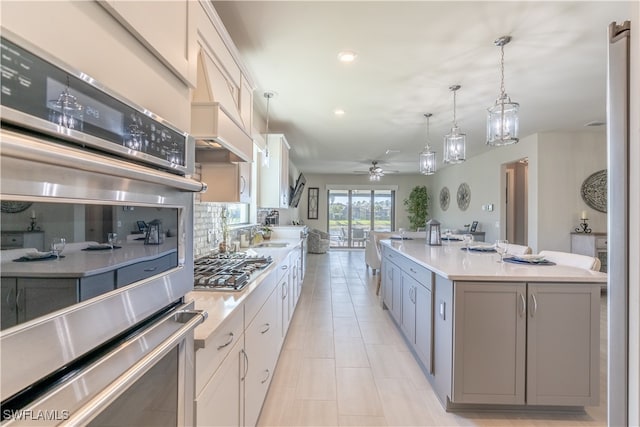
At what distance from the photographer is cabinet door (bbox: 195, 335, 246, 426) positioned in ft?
3.20

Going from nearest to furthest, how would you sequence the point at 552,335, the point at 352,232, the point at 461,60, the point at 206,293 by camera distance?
the point at 206,293, the point at 552,335, the point at 461,60, the point at 352,232

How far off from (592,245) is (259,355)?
216 inches

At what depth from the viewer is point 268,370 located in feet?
6.59

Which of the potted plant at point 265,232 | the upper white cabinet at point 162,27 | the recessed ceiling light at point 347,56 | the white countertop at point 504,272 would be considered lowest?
the white countertop at point 504,272

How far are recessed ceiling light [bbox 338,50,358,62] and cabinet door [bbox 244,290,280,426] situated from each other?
204 cm

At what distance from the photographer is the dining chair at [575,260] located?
2.15 meters

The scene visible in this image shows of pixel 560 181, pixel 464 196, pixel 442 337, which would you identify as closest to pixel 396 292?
pixel 442 337

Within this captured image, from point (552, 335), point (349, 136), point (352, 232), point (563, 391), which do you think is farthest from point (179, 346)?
point (352, 232)

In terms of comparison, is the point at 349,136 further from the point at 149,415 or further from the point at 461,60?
the point at 149,415

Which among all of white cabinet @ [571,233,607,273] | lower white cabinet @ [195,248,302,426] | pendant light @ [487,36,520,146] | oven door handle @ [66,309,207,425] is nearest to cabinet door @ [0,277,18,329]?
oven door handle @ [66,309,207,425]

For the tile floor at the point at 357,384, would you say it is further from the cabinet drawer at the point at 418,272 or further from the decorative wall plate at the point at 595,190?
the decorative wall plate at the point at 595,190

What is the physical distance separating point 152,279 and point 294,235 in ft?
14.7

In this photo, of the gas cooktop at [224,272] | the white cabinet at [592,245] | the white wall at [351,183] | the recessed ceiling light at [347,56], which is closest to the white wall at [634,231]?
the gas cooktop at [224,272]

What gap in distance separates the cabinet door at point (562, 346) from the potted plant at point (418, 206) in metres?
8.18
